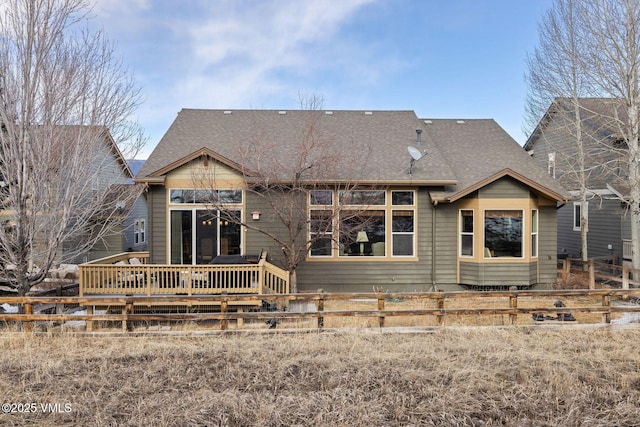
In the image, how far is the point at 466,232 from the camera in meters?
12.0

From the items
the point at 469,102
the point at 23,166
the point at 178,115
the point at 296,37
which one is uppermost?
the point at 296,37

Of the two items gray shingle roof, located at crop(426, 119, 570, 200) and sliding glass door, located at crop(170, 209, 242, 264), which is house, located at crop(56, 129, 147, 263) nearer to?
sliding glass door, located at crop(170, 209, 242, 264)

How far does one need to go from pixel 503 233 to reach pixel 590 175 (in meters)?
8.15

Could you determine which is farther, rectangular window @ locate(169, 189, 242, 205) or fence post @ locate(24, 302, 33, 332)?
rectangular window @ locate(169, 189, 242, 205)

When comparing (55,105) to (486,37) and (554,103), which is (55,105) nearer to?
(554,103)

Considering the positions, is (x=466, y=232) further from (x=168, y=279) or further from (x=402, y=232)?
(x=168, y=279)

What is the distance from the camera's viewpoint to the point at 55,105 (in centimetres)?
688

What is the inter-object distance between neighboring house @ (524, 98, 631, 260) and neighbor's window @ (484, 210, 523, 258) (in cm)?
456

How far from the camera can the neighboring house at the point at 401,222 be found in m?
11.6

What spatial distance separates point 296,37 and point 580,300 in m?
18.1

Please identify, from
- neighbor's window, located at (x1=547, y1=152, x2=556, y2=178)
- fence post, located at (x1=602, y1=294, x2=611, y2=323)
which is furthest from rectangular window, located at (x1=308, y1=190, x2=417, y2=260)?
neighbor's window, located at (x1=547, y1=152, x2=556, y2=178)

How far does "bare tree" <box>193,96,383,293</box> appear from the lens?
10312 mm

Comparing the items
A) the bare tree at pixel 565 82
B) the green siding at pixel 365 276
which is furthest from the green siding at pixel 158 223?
the bare tree at pixel 565 82

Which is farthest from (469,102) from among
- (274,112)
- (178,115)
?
(178,115)
